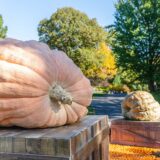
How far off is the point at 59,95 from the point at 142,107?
183 inches

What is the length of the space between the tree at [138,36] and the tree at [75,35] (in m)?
10.8

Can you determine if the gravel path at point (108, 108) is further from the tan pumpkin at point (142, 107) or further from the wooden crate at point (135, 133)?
the tan pumpkin at point (142, 107)

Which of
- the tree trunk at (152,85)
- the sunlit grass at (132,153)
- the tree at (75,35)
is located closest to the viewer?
the sunlit grass at (132,153)

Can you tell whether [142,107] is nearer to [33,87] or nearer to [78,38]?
[33,87]

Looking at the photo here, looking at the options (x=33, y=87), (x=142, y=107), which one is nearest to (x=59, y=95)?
(x=33, y=87)

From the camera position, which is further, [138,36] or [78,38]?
[78,38]

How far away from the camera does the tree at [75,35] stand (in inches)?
1248

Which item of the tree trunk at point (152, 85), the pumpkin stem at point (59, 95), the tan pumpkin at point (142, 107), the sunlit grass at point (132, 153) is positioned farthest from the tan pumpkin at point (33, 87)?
the tree trunk at point (152, 85)

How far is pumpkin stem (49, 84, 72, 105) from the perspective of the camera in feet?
7.58

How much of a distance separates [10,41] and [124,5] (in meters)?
18.7

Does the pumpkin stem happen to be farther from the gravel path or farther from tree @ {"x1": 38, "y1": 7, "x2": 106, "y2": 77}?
tree @ {"x1": 38, "y1": 7, "x2": 106, "y2": 77}

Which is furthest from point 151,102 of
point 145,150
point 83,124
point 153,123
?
point 83,124

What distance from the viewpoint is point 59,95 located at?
231cm

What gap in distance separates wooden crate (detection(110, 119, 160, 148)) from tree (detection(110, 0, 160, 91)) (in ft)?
43.9
